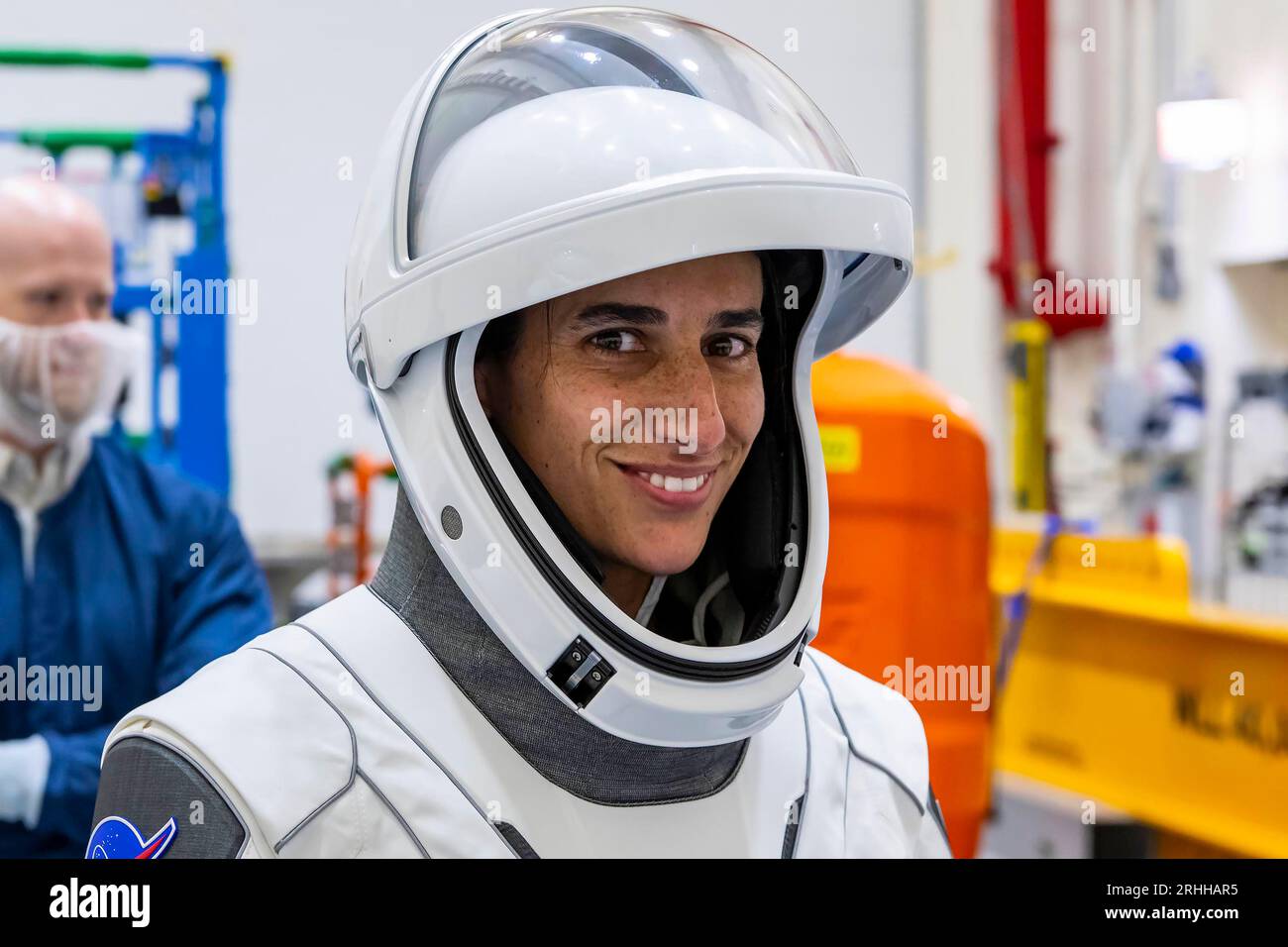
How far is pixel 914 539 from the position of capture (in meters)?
1.82

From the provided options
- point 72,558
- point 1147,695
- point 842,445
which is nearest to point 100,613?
point 72,558

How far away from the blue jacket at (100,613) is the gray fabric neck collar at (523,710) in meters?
0.37

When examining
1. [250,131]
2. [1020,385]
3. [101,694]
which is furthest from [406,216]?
[1020,385]

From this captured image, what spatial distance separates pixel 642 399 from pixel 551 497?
108 mm

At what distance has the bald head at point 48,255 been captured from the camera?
1198 mm

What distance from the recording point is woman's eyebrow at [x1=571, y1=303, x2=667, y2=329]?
85cm

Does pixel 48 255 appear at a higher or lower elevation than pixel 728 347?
higher

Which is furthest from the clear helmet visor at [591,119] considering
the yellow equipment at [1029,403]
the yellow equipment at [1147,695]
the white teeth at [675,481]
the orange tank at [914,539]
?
the yellow equipment at [1147,695]

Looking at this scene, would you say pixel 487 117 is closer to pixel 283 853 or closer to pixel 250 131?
pixel 283 853

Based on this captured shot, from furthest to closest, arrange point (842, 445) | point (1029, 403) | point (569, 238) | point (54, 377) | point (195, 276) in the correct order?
point (1029, 403) < point (842, 445) < point (195, 276) < point (54, 377) < point (569, 238)

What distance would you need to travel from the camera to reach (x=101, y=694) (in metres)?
1.14

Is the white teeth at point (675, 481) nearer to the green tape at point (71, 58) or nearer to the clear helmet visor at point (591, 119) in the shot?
the clear helmet visor at point (591, 119)

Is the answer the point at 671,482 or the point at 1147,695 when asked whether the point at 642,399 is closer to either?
the point at 671,482

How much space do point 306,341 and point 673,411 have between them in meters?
0.57
